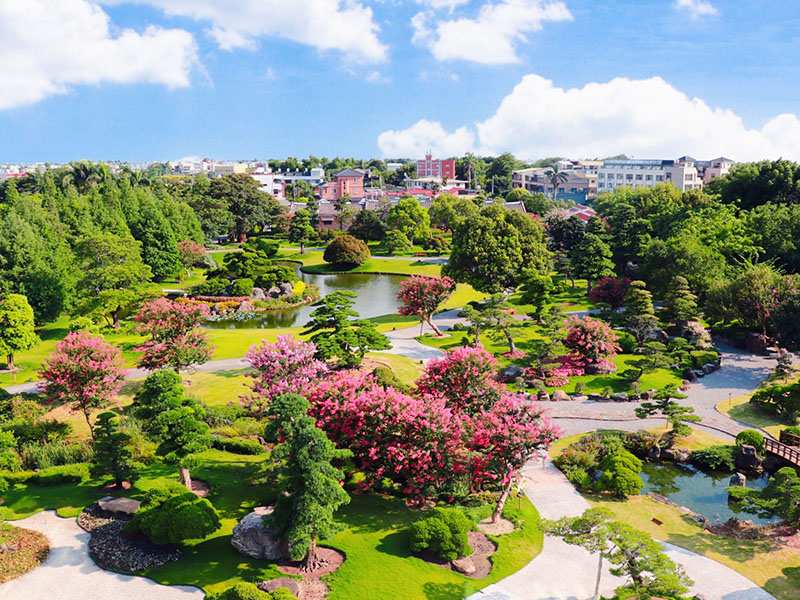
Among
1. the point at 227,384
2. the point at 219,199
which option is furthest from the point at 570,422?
the point at 219,199

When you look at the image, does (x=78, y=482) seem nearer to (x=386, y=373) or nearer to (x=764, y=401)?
(x=386, y=373)

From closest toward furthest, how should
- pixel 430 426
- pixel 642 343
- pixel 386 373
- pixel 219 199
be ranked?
pixel 430 426
pixel 386 373
pixel 642 343
pixel 219 199

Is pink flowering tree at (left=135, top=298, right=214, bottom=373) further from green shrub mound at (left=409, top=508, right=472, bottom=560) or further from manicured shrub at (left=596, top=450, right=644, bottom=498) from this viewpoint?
manicured shrub at (left=596, top=450, right=644, bottom=498)

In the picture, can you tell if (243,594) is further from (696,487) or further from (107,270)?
(107,270)

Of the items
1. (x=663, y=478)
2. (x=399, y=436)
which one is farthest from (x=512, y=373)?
(x=399, y=436)

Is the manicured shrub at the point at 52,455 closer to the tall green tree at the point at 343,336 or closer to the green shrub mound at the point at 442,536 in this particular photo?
the tall green tree at the point at 343,336

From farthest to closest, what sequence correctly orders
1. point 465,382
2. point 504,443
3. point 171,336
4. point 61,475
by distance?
point 171,336 → point 465,382 → point 61,475 → point 504,443
